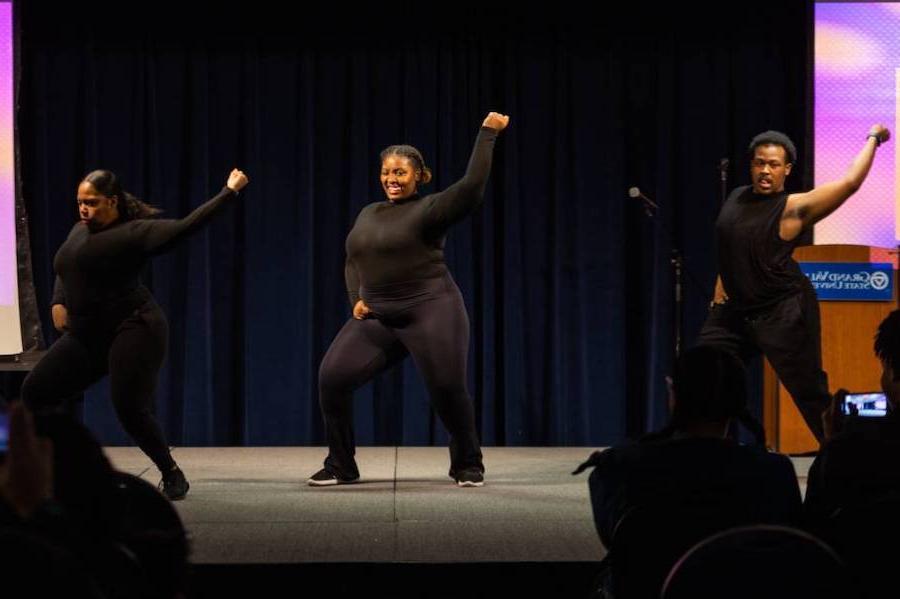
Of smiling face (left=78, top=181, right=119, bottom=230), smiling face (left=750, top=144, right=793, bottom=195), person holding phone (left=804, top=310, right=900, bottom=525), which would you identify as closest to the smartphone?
smiling face (left=750, top=144, right=793, bottom=195)

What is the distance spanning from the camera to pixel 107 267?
14.9ft

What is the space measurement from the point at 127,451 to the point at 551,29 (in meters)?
3.05

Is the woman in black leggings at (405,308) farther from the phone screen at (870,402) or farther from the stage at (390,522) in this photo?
the phone screen at (870,402)

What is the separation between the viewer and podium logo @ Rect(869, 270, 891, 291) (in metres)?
6.01

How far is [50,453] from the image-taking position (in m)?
1.91

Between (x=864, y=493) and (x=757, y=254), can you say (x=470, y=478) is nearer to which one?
(x=757, y=254)

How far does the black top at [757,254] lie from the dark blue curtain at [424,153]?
2076 millimetres

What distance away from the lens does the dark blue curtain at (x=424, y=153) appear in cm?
671

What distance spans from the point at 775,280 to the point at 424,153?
2557 millimetres

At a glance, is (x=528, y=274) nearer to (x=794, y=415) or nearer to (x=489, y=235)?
(x=489, y=235)

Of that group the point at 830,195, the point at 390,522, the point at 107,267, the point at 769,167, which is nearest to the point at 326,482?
the point at 390,522

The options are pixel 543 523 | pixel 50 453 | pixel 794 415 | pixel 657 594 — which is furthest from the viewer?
pixel 794 415

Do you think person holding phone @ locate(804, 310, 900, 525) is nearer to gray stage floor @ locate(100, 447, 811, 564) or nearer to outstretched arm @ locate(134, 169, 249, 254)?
gray stage floor @ locate(100, 447, 811, 564)

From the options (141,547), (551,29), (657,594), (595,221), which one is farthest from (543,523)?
(551,29)
